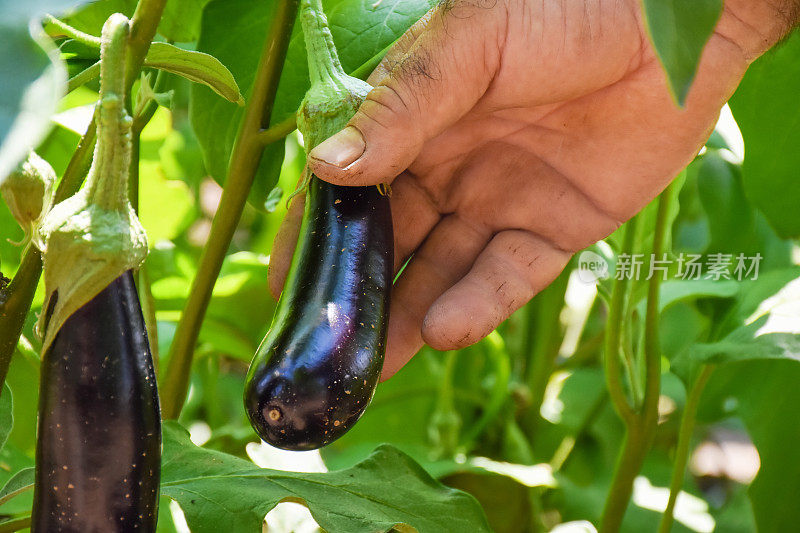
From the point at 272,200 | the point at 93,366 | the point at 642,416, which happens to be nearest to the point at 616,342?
the point at 642,416

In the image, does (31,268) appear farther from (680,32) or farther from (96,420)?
(680,32)

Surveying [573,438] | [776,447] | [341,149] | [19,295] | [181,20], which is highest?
[181,20]

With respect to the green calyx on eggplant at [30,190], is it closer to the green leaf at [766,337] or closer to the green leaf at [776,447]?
the green leaf at [766,337]

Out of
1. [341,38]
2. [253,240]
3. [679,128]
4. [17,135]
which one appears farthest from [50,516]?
[253,240]

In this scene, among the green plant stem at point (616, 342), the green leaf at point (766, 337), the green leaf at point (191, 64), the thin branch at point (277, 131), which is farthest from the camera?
the green plant stem at point (616, 342)

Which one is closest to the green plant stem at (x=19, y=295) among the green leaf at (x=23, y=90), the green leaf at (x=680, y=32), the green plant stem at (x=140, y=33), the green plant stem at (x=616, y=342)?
the green plant stem at (x=140, y=33)

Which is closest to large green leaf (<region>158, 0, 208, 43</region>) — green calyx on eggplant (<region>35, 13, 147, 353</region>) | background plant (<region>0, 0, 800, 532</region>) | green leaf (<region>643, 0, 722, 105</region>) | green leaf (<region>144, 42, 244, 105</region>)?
background plant (<region>0, 0, 800, 532</region>)

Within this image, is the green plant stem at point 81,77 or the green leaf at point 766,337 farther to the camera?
the green leaf at point 766,337
